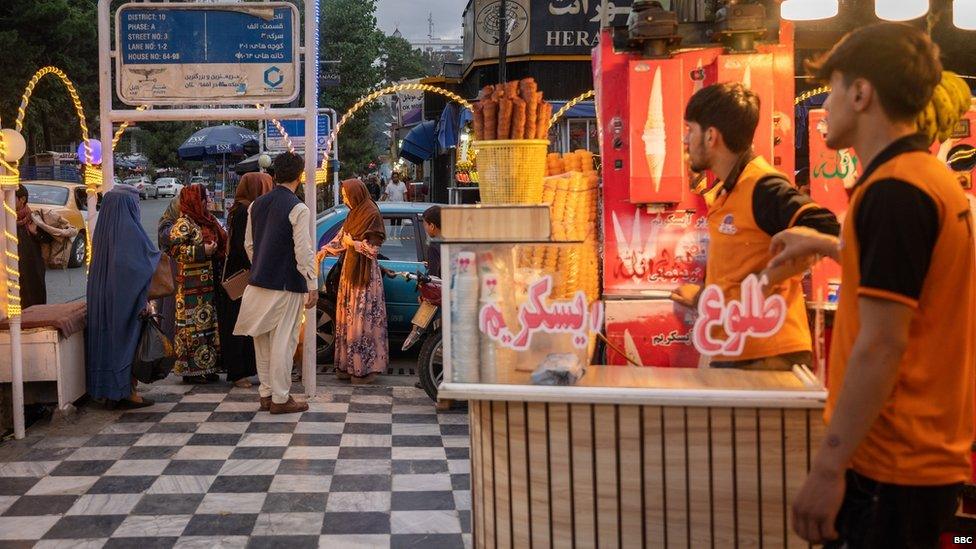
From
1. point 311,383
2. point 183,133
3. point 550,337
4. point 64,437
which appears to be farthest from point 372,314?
point 183,133

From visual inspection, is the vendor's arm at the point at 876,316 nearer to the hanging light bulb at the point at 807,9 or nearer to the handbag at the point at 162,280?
the hanging light bulb at the point at 807,9

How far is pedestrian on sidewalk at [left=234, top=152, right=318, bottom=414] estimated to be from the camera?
6.27 meters

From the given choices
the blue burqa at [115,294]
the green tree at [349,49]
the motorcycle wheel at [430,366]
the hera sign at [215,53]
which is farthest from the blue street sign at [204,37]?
the green tree at [349,49]

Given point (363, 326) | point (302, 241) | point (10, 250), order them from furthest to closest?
point (363, 326) < point (302, 241) < point (10, 250)

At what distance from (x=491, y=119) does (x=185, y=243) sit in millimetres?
4283

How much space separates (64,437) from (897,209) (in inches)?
217

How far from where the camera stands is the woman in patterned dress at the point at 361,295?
24.3 ft

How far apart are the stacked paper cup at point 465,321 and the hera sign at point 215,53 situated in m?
4.33

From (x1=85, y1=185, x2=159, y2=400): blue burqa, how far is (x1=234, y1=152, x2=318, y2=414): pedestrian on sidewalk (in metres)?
0.77

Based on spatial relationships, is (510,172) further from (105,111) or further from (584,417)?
(105,111)

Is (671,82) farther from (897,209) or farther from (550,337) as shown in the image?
(897,209)

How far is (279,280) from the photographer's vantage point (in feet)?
20.6

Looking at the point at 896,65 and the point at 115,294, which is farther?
the point at 115,294

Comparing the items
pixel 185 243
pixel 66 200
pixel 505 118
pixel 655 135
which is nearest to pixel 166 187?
pixel 66 200
